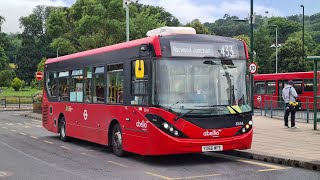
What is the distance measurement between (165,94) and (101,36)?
100ft

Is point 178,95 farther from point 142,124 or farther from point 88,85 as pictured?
point 88,85

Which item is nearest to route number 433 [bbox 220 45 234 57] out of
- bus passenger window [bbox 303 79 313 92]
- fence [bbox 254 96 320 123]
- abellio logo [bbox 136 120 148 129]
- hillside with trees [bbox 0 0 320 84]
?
abellio logo [bbox 136 120 148 129]

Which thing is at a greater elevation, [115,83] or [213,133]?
[115,83]

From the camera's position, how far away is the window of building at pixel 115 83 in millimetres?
12906

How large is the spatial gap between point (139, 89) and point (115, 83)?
149 centimetres

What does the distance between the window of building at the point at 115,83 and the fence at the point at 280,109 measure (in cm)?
1213

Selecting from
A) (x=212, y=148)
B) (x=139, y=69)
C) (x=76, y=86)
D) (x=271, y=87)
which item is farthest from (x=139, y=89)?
(x=271, y=87)

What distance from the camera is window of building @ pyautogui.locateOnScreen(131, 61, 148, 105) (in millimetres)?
11545

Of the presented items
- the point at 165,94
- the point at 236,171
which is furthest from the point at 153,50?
the point at 236,171

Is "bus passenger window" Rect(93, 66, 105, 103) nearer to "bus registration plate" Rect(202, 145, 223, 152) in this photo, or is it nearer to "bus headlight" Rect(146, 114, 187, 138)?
"bus headlight" Rect(146, 114, 187, 138)

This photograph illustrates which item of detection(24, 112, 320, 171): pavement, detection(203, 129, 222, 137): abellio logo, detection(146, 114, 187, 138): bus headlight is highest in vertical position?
detection(146, 114, 187, 138): bus headlight

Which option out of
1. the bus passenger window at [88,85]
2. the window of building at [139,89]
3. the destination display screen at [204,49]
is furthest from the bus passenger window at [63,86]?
the destination display screen at [204,49]

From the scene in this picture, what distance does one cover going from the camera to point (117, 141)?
515 inches

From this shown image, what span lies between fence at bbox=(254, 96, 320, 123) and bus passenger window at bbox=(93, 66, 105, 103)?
1181 centimetres
